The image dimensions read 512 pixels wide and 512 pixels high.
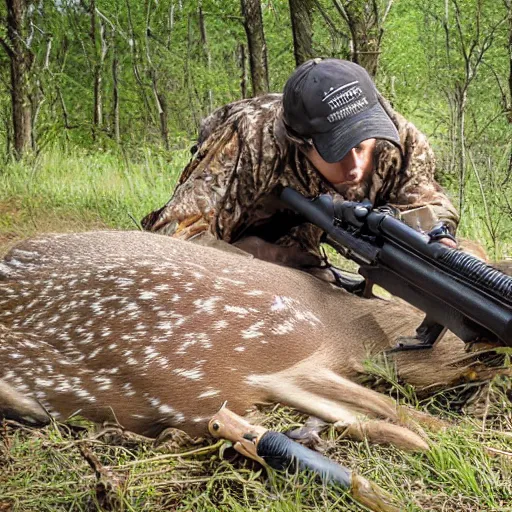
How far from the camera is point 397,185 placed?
3889 mm

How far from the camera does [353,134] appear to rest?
327cm

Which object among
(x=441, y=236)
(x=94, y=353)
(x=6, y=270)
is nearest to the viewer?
(x=441, y=236)

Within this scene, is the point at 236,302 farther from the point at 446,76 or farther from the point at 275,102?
the point at 446,76

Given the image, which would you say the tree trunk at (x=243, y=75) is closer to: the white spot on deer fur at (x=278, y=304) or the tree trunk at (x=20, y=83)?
the tree trunk at (x=20, y=83)

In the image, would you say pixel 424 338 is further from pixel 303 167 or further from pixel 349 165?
pixel 303 167

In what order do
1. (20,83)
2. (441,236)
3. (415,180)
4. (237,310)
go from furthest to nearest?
1. (20,83)
2. (415,180)
3. (237,310)
4. (441,236)

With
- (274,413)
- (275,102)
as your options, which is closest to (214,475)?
(274,413)

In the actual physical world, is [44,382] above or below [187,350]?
below

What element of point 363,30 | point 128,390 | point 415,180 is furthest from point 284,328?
point 363,30

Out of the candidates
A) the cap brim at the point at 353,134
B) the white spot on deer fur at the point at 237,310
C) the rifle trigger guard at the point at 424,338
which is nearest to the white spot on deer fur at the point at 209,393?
the white spot on deer fur at the point at 237,310

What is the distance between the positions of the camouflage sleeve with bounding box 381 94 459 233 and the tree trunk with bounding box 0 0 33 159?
571 cm

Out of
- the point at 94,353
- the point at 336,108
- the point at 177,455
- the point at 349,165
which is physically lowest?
the point at 177,455

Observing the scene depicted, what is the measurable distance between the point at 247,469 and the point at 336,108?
1679 mm

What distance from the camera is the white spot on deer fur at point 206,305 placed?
2.69m
